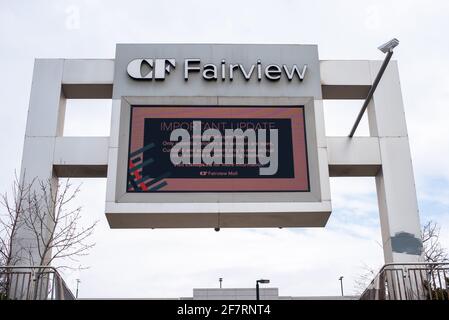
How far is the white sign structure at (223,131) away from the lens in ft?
57.1

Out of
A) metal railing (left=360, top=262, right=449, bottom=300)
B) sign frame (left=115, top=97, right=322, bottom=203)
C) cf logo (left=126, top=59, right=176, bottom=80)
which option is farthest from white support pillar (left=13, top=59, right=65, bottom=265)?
metal railing (left=360, top=262, right=449, bottom=300)

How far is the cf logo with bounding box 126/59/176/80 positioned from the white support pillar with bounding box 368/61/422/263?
6797 millimetres

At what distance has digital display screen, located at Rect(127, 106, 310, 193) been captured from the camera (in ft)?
57.8

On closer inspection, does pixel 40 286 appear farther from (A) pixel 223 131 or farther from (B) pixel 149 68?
(B) pixel 149 68

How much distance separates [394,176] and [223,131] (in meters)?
5.49

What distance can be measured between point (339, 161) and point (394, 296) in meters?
5.98

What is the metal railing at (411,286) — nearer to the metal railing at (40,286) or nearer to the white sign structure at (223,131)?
the white sign structure at (223,131)

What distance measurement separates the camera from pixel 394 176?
18234 mm

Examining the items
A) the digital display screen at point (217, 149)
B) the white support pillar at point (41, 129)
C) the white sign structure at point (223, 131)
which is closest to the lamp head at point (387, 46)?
the white sign structure at point (223, 131)

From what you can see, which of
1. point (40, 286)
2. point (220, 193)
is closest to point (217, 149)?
point (220, 193)

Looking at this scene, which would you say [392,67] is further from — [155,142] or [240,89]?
[155,142]

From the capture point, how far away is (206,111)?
18656 mm

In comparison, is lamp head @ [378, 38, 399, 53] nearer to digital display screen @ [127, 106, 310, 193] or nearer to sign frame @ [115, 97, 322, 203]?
sign frame @ [115, 97, 322, 203]
